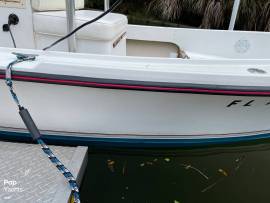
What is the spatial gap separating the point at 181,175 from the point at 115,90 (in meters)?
0.94

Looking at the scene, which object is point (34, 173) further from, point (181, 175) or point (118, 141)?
point (181, 175)

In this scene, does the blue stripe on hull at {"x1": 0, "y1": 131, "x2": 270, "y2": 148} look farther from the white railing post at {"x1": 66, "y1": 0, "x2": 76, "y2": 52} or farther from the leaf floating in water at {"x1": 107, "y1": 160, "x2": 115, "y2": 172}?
the white railing post at {"x1": 66, "y1": 0, "x2": 76, "y2": 52}

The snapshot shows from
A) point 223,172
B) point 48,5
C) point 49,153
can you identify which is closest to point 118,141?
point 49,153

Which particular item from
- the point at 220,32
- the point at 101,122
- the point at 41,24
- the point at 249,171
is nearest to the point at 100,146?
the point at 101,122

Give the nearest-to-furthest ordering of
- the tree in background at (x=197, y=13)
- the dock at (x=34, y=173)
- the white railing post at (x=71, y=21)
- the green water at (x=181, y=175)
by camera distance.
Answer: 1. the dock at (x=34, y=173)
2. the white railing post at (x=71, y=21)
3. the green water at (x=181, y=175)
4. the tree in background at (x=197, y=13)

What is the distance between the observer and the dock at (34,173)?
206cm

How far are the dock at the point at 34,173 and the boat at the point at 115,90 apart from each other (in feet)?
0.54

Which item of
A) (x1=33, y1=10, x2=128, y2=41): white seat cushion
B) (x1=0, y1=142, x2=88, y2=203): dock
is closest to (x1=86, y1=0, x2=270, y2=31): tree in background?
(x1=33, y1=10, x2=128, y2=41): white seat cushion

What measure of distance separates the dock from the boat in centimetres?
17

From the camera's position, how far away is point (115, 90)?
90.1 inches

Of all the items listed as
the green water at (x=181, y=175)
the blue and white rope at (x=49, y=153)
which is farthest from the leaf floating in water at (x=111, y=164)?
the blue and white rope at (x=49, y=153)

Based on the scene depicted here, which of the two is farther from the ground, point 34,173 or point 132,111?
point 132,111

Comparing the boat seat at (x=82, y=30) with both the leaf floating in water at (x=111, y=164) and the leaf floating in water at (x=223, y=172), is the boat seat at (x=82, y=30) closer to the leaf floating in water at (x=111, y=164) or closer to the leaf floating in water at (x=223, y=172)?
the leaf floating in water at (x=111, y=164)

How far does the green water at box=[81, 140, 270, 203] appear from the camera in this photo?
2.46 metres
